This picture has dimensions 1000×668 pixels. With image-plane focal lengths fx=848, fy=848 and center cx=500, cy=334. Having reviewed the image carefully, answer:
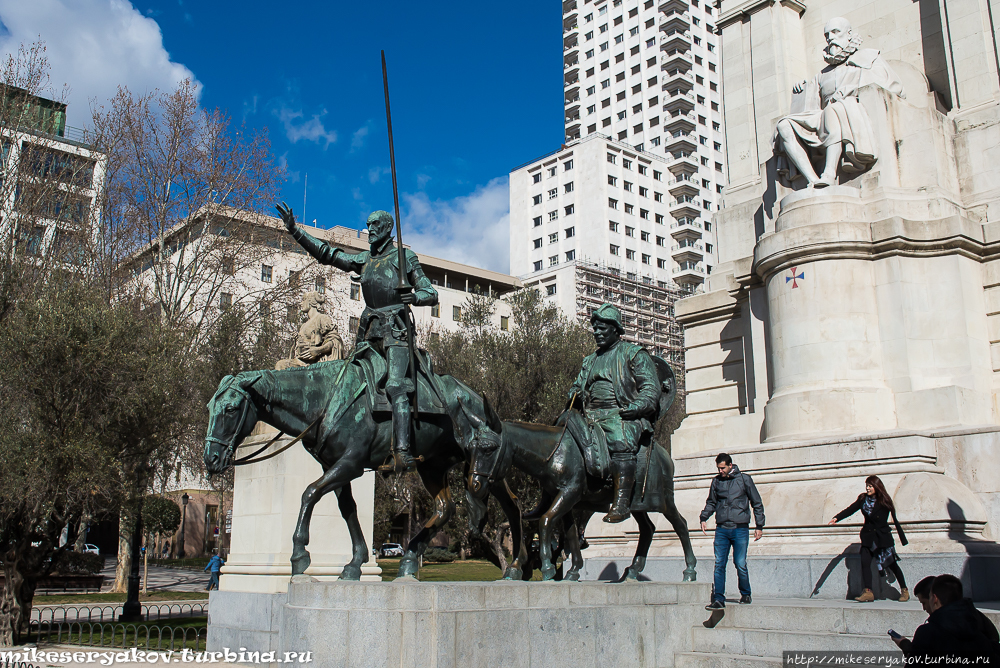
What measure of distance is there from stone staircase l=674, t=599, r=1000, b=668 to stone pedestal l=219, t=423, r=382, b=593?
5825 millimetres

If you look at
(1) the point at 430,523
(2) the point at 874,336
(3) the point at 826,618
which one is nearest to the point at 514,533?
(1) the point at 430,523

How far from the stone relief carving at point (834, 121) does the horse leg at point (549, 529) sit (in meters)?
10.2

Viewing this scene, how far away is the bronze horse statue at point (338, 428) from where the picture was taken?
8016 millimetres

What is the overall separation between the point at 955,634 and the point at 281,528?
32.7 ft

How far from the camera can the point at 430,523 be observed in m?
8.52

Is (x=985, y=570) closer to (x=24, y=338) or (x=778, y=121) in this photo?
(x=778, y=121)

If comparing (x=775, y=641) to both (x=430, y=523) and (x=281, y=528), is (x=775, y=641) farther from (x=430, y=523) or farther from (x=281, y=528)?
(x=281, y=528)

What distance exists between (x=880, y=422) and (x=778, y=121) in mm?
6846

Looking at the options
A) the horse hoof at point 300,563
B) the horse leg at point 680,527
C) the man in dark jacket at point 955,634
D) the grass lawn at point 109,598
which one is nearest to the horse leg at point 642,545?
the horse leg at point 680,527

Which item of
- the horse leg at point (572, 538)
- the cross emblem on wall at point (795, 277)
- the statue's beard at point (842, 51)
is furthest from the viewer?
the statue's beard at point (842, 51)

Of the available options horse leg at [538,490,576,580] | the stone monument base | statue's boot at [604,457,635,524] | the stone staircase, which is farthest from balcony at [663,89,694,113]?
the stone monument base

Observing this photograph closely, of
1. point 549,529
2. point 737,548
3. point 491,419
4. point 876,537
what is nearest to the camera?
point 549,529

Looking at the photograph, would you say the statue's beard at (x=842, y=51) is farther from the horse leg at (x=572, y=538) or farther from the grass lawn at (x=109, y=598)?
the grass lawn at (x=109, y=598)

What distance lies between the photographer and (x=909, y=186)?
15.9 metres
